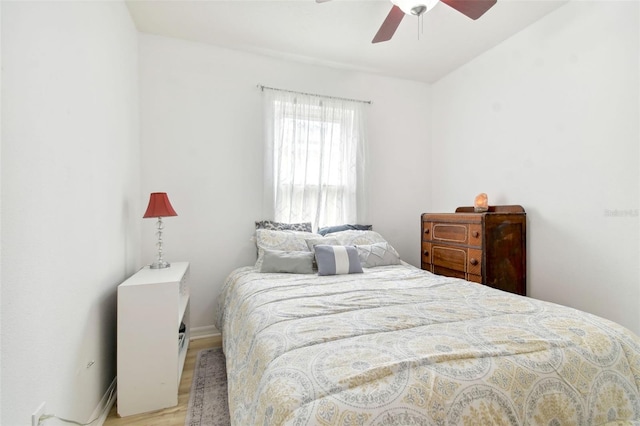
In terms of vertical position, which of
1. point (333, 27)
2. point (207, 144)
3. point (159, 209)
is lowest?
point (159, 209)

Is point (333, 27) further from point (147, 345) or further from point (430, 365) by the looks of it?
point (147, 345)

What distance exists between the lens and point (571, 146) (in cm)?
218

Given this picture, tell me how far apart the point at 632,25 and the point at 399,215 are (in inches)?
89.9

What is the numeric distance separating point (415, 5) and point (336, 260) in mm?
1798

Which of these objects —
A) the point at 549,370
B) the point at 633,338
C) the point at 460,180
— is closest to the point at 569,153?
the point at 460,180

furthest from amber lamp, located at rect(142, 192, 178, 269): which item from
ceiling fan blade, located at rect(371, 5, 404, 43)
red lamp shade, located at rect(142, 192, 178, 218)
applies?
ceiling fan blade, located at rect(371, 5, 404, 43)

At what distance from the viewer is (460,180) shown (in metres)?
3.21

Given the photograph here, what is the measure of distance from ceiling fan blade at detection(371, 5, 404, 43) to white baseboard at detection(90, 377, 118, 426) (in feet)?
9.65

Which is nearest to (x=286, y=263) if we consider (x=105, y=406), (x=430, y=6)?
(x=105, y=406)

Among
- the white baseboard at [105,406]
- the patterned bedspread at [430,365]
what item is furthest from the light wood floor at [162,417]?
the patterned bedspread at [430,365]

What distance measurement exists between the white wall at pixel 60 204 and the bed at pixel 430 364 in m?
0.72

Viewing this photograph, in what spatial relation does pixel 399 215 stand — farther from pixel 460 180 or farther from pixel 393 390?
pixel 393 390

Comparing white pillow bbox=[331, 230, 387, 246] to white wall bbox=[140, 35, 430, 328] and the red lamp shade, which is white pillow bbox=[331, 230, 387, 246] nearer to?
white wall bbox=[140, 35, 430, 328]

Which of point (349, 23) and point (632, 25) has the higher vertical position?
point (349, 23)
